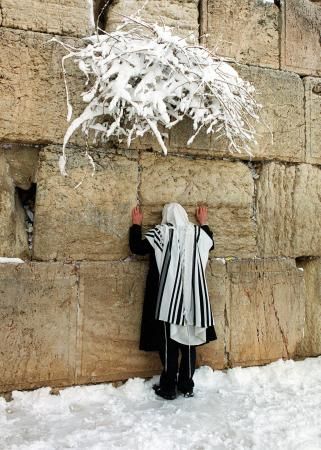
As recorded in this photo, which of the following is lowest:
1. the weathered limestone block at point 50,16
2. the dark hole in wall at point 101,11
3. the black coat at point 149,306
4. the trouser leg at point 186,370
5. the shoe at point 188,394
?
the shoe at point 188,394

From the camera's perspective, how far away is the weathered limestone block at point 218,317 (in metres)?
3.68

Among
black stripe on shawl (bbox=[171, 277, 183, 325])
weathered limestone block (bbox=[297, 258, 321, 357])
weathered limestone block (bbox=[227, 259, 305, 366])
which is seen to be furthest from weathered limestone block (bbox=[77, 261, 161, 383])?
weathered limestone block (bbox=[297, 258, 321, 357])

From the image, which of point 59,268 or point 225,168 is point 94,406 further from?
point 225,168

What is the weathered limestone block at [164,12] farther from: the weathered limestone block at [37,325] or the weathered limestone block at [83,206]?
the weathered limestone block at [37,325]

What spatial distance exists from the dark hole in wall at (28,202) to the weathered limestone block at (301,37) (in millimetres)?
2484

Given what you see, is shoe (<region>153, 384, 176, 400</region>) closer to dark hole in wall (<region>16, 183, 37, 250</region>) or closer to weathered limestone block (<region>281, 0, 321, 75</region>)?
dark hole in wall (<region>16, 183, 37, 250</region>)

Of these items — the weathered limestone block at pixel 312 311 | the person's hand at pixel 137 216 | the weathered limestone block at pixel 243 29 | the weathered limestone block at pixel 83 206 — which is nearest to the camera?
the weathered limestone block at pixel 83 206

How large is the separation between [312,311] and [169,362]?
1.60m

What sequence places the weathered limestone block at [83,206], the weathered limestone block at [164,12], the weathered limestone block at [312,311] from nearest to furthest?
the weathered limestone block at [83,206], the weathered limestone block at [164,12], the weathered limestone block at [312,311]

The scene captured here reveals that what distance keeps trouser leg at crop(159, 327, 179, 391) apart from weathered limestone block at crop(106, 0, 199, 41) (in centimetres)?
246

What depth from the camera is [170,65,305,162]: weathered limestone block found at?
390cm

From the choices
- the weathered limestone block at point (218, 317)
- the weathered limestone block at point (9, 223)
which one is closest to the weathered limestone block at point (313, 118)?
the weathered limestone block at point (218, 317)

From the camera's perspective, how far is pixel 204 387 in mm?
3436

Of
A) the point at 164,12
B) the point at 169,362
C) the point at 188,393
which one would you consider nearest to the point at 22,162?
the point at 164,12
